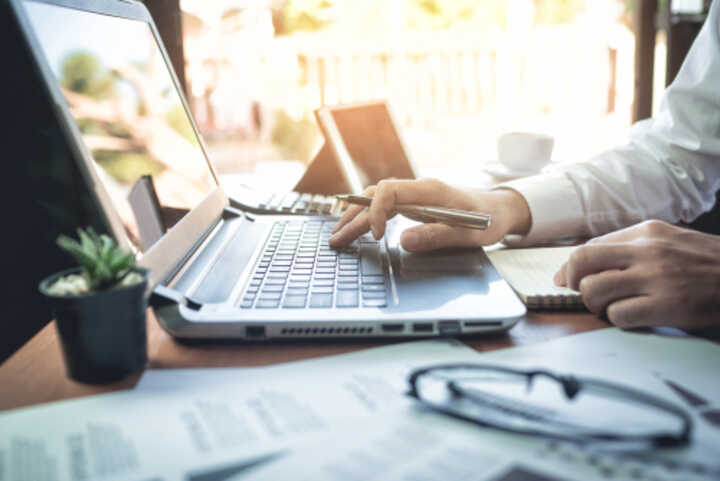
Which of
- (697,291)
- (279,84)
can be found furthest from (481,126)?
(697,291)

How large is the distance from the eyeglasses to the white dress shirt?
1.48ft

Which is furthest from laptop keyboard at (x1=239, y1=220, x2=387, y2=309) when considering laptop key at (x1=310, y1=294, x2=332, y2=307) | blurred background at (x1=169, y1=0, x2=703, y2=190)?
blurred background at (x1=169, y1=0, x2=703, y2=190)

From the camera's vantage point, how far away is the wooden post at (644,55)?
2.04 metres

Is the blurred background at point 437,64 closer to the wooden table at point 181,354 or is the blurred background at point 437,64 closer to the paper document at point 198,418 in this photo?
the wooden table at point 181,354

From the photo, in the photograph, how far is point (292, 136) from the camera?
4.82m

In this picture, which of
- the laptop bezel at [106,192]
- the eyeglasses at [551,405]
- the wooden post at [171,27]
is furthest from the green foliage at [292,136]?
the eyeglasses at [551,405]

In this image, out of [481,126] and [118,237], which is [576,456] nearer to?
[118,237]

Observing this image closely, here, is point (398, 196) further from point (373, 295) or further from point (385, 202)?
point (373, 295)

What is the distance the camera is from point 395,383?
1.35 feet

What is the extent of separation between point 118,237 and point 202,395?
6.4 inches

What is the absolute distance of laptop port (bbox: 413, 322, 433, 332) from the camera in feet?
1.56

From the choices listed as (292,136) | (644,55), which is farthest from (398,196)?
(292,136)

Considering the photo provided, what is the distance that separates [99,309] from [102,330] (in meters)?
0.02

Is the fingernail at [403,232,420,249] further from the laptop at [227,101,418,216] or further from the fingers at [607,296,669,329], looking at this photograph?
the laptop at [227,101,418,216]
